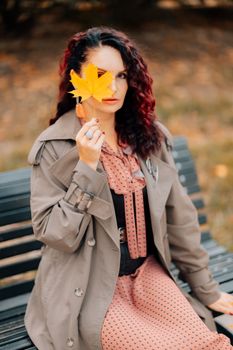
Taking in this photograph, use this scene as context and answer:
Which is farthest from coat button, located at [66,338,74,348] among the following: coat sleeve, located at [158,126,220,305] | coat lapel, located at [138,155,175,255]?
coat sleeve, located at [158,126,220,305]

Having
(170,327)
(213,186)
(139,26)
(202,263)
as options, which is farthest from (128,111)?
(139,26)

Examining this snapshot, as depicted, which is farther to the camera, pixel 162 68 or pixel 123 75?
pixel 162 68

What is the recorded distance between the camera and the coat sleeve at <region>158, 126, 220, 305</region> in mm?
2609

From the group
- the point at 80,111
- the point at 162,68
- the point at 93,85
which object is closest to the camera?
the point at 93,85

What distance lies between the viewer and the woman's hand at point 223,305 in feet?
8.60

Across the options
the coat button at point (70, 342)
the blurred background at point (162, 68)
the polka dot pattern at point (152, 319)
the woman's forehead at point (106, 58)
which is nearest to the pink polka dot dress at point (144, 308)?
the polka dot pattern at point (152, 319)

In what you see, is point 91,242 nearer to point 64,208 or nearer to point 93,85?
point 64,208

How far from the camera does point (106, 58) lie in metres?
2.27

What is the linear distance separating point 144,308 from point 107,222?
16.5 inches

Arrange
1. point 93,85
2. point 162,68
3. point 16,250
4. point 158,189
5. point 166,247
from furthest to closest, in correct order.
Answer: point 162,68, point 16,250, point 166,247, point 158,189, point 93,85

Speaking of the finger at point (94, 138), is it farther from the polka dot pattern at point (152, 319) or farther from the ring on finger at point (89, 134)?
the polka dot pattern at point (152, 319)

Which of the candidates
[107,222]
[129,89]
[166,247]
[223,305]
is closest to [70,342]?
[107,222]

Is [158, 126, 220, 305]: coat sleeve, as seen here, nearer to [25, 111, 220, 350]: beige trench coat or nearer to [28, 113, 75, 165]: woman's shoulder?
[25, 111, 220, 350]: beige trench coat

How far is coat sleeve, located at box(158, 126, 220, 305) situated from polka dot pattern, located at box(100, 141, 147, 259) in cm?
24
